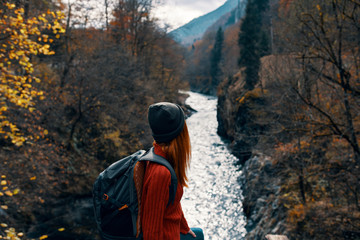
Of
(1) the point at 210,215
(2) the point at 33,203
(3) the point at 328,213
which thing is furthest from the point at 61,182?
(3) the point at 328,213

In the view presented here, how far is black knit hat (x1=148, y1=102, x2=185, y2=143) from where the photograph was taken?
1709 millimetres

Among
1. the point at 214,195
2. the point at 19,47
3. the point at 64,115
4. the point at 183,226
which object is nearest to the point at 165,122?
the point at 183,226

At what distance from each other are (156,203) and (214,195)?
1227 centimetres

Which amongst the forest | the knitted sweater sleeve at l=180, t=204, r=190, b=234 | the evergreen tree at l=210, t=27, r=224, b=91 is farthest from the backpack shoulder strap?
the evergreen tree at l=210, t=27, r=224, b=91

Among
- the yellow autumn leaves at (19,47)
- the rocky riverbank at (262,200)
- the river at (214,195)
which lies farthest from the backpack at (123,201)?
the river at (214,195)

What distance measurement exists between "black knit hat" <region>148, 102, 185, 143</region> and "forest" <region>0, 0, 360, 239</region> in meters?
2.82

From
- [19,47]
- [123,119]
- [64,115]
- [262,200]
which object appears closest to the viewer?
[19,47]

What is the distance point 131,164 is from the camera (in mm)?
1702

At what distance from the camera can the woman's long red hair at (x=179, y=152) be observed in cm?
175

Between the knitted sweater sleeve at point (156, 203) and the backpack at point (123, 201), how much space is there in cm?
7

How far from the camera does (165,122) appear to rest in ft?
5.59

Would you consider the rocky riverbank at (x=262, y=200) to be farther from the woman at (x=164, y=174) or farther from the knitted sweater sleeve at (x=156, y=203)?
the knitted sweater sleeve at (x=156, y=203)

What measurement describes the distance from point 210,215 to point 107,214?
10.7 meters

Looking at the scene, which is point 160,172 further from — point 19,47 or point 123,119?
point 123,119
